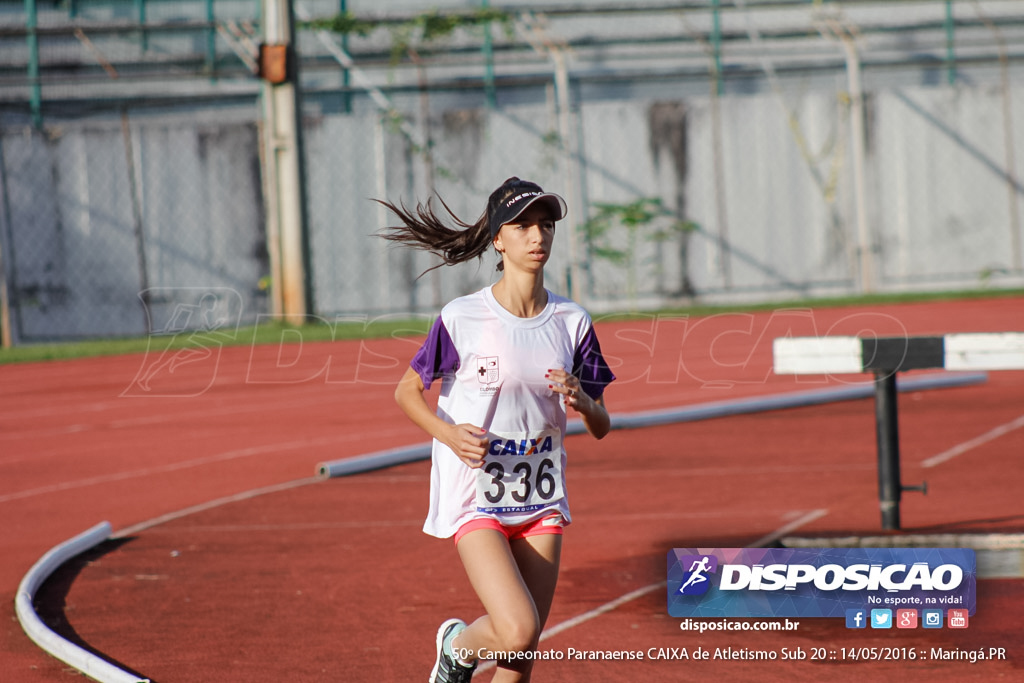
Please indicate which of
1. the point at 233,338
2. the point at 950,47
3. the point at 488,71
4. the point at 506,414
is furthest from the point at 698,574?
the point at 950,47

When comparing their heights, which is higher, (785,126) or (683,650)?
(785,126)

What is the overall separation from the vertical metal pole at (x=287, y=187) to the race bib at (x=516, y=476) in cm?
1355

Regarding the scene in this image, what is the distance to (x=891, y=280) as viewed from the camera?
1995 centimetres

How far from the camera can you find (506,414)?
3.89 m

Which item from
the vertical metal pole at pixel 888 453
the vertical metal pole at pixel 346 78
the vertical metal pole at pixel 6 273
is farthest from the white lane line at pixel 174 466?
the vertical metal pole at pixel 346 78

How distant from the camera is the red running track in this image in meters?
5.29

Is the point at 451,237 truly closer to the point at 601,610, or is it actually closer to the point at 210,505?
the point at 601,610

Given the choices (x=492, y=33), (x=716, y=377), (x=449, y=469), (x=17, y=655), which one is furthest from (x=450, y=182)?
(x=449, y=469)

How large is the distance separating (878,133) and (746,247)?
9.30ft

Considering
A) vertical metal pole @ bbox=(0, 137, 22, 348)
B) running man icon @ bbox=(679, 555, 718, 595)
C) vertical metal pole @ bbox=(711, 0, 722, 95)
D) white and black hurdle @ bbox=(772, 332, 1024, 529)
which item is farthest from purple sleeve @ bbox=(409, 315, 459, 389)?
vertical metal pole @ bbox=(711, 0, 722, 95)

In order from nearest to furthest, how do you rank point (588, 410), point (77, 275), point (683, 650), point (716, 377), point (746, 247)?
point (588, 410) → point (683, 650) → point (716, 377) → point (77, 275) → point (746, 247)

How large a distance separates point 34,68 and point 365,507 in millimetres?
13150

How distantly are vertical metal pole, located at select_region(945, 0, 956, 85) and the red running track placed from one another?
21.3ft

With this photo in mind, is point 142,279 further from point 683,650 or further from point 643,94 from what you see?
point 683,650
